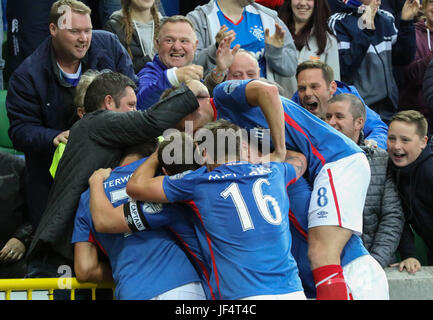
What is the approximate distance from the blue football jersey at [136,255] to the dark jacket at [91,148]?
130 mm

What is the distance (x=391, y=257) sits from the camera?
17.6ft

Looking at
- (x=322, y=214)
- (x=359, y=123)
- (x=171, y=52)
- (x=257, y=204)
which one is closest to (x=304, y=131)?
(x=322, y=214)

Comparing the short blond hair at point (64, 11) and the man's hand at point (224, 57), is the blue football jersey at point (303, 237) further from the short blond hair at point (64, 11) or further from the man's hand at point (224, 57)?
the short blond hair at point (64, 11)

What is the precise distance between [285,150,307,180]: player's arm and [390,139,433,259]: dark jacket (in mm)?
1542

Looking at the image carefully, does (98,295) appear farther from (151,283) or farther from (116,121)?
(116,121)

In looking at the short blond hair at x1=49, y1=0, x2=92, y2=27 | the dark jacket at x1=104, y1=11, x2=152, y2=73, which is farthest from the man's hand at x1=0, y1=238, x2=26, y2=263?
the dark jacket at x1=104, y1=11, x2=152, y2=73

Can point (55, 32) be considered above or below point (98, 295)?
above

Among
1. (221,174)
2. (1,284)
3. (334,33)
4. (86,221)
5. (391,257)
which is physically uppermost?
(334,33)

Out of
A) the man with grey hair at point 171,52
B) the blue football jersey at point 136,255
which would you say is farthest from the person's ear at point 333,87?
the blue football jersey at point 136,255

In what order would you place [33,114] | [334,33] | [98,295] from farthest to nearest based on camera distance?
1. [334,33]
2. [33,114]
3. [98,295]

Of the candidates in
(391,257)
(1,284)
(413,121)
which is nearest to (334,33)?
(413,121)

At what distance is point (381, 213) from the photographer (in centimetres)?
543

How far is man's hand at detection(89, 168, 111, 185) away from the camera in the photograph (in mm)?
4102

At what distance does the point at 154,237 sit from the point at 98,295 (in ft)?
2.17
